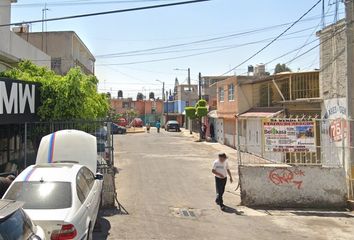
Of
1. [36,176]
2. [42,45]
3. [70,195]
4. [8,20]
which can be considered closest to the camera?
[70,195]

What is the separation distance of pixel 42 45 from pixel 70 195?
3401 cm

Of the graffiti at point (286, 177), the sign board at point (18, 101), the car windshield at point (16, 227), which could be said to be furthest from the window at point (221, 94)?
the car windshield at point (16, 227)

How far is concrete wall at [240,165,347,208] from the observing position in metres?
12.8

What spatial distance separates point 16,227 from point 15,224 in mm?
38

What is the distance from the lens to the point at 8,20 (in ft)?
66.8

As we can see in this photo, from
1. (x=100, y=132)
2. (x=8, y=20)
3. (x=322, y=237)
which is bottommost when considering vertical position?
(x=322, y=237)

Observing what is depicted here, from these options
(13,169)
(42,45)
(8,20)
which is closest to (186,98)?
(42,45)

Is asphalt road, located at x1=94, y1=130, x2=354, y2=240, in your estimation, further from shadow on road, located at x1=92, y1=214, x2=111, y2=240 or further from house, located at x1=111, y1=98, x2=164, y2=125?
house, located at x1=111, y1=98, x2=164, y2=125

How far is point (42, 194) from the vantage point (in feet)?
25.1

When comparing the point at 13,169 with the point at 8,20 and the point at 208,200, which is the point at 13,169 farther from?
the point at 8,20

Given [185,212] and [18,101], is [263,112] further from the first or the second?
[18,101]

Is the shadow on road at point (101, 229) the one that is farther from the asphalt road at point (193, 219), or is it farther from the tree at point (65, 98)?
the tree at point (65, 98)

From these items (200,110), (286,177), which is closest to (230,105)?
(200,110)

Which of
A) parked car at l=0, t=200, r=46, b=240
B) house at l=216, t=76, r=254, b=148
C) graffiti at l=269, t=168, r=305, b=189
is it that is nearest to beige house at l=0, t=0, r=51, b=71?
graffiti at l=269, t=168, r=305, b=189
